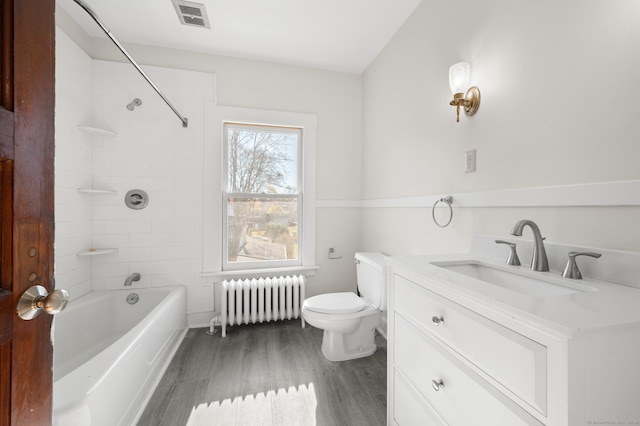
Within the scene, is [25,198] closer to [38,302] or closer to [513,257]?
[38,302]

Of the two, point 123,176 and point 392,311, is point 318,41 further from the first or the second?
point 392,311

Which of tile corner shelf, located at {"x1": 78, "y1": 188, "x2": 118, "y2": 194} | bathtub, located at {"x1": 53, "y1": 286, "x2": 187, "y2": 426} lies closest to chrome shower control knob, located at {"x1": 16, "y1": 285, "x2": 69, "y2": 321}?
bathtub, located at {"x1": 53, "y1": 286, "x2": 187, "y2": 426}

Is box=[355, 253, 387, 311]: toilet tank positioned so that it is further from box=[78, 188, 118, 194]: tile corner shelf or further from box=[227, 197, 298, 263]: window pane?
box=[78, 188, 118, 194]: tile corner shelf

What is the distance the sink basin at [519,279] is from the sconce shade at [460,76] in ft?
2.90

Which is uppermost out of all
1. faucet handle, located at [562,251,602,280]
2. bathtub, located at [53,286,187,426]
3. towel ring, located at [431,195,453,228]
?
towel ring, located at [431,195,453,228]

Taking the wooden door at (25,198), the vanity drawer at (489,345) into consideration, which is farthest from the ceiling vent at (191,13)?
the vanity drawer at (489,345)

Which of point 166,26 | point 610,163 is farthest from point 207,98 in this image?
point 610,163

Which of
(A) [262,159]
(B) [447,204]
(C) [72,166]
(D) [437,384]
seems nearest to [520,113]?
(B) [447,204]

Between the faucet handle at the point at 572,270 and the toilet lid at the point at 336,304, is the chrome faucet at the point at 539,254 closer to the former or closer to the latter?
the faucet handle at the point at 572,270

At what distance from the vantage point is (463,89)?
1372 mm

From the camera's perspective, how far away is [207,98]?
233 centimetres

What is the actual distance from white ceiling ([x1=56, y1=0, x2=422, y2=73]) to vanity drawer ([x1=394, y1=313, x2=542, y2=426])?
202 cm

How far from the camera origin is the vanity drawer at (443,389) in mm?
657

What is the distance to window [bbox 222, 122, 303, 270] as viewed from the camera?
244 cm
